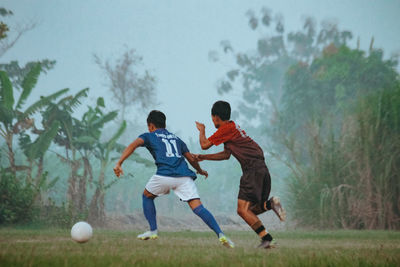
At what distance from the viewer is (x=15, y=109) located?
1391 cm

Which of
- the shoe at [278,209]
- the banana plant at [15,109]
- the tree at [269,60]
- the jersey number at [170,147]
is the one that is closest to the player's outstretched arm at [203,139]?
the jersey number at [170,147]

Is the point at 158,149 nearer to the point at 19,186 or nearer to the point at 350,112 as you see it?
the point at 19,186

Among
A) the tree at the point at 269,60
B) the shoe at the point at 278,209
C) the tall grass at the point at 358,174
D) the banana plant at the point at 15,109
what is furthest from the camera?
the tree at the point at 269,60

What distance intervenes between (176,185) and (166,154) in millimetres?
425

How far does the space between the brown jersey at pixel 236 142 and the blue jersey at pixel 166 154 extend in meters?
0.53

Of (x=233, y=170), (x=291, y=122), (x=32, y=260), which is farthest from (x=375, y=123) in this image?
(x=233, y=170)

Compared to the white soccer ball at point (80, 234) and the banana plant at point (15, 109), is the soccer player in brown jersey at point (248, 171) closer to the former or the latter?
the white soccer ball at point (80, 234)

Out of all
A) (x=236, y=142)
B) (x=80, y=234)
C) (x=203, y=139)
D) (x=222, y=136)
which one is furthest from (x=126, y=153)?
(x=236, y=142)

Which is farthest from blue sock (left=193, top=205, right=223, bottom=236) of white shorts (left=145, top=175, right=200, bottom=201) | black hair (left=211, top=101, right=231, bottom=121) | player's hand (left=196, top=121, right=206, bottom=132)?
black hair (left=211, top=101, right=231, bottom=121)

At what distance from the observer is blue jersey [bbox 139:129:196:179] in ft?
20.4

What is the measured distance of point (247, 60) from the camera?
54250 mm

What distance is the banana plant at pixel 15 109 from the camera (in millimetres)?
13492

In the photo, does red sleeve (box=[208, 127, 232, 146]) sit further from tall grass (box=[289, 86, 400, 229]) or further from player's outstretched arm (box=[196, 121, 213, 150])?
tall grass (box=[289, 86, 400, 229])

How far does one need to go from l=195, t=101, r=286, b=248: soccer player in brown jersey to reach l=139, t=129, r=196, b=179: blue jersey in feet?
1.39
